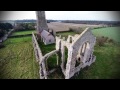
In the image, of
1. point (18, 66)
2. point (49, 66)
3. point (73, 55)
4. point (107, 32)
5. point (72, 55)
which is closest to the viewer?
point (72, 55)

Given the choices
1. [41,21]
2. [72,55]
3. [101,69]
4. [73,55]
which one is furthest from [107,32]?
[72,55]

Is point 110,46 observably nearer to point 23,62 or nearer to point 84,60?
point 84,60

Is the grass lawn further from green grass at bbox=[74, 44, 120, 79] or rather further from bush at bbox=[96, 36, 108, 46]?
bush at bbox=[96, 36, 108, 46]

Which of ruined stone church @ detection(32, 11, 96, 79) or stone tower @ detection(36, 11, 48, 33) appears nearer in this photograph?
ruined stone church @ detection(32, 11, 96, 79)

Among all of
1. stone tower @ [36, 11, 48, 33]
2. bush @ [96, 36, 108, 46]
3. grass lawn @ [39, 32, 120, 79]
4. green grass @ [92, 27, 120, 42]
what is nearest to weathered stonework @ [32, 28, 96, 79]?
grass lawn @ [39, 32, 120, 79]

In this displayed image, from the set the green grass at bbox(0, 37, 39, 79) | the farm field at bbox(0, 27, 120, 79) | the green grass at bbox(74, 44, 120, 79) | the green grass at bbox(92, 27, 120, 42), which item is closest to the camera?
the green grass at bbox(74, 44, 120, 79)

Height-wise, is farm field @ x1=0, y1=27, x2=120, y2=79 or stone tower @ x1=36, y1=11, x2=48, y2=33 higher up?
stone tower @ x1=36, y1=11, x2=48, y2=33

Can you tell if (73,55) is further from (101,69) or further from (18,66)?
(18,66)

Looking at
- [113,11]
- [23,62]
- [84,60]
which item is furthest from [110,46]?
[23,62]

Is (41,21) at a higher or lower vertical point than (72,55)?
higher

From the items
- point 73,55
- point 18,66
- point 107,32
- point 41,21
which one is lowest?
point 18,66

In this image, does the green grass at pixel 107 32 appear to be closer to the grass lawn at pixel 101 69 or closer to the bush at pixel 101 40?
the bush at pixel 101 40
